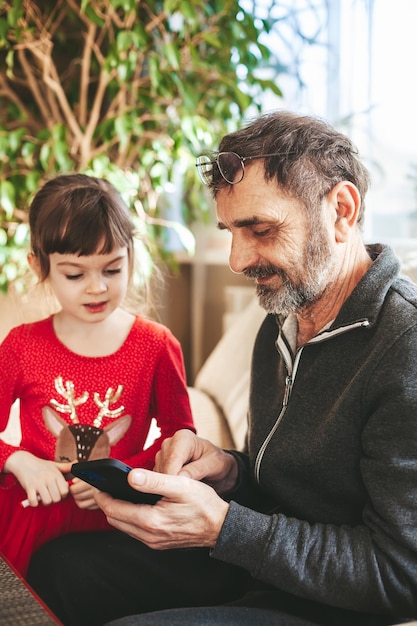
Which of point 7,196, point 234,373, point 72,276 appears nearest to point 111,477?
point 72,276

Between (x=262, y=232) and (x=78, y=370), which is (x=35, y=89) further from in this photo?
(x=262, y=232)

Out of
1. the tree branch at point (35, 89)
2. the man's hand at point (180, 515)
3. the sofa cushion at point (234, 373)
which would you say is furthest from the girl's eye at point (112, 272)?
the tree branch at point (35, 89)

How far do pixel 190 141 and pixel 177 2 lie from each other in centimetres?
45

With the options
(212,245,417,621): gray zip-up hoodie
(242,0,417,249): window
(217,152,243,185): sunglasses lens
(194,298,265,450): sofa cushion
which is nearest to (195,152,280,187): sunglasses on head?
(217,152,243,185): sunglasses lens

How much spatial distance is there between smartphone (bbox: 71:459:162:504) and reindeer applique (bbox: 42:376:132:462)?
34cm

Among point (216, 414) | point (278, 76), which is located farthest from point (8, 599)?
point (278, 76)

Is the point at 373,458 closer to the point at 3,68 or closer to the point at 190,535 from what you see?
the point at 190,535

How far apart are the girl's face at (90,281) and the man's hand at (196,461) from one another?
0.96 feet

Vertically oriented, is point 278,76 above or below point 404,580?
above

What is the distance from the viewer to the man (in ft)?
3.44

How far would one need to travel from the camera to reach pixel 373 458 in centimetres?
107

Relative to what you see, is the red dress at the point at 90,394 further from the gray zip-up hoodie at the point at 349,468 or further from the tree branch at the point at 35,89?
the tree branch at the point at 35,89

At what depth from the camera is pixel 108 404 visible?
4.93 feet

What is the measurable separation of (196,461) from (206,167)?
0.50m
